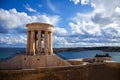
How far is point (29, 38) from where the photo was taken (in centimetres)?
1275

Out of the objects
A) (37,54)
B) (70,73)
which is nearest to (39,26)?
(37,54)

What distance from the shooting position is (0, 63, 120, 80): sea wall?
30.3ft

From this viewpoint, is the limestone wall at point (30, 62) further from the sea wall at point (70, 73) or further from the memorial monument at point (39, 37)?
the sea wall at point (70, 73)

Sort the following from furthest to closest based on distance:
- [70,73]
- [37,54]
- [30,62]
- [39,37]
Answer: [39,37]
[37,54]
[30,62]
[70,73]

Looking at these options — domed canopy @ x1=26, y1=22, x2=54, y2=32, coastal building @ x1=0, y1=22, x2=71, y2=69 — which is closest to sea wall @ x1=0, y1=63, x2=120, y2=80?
coastal building @ x1=0, y1=22, x2=71, y2=69

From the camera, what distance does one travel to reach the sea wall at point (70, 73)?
9.23 meters

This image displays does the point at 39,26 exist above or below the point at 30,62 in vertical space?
above

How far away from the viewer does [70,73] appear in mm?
10789

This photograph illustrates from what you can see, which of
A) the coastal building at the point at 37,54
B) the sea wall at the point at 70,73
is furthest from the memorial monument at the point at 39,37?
the sea wall at the point at 70,73

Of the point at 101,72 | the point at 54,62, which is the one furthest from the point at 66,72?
the point at 101,72

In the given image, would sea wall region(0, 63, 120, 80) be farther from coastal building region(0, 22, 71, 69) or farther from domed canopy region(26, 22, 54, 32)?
domed canopy region(26, 22, 54, 32)

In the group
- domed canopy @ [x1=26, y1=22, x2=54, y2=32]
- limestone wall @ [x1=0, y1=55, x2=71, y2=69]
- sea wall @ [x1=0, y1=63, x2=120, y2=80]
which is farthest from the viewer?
domed canopy @ [x1=26, y1=22, x2=54, y2=32]

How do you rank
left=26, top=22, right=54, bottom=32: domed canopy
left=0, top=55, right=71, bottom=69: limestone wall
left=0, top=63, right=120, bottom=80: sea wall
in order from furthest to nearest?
left=26, top=22, right=54, bottom=32: domed canopy
left=0, top=55, right=71, bottom=69: limestone wall
left=0, top=63, right=120, bottom=80: sea wall

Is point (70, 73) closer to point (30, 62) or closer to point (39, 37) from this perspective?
point (30, 62)
